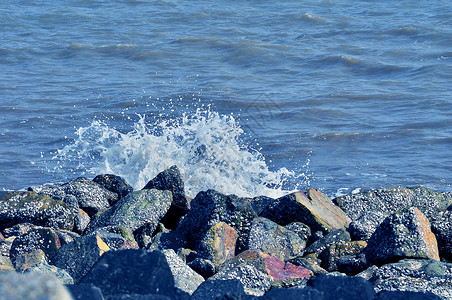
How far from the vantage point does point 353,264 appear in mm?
4551

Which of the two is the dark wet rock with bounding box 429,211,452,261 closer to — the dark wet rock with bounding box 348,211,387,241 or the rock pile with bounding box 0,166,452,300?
the rock pile with bounding box 0,166,452,300

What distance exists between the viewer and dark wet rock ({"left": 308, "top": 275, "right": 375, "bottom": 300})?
2.84 m

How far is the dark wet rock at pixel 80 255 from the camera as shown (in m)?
3.96

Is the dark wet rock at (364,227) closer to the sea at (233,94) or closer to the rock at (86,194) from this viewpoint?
the sea at (233,94)

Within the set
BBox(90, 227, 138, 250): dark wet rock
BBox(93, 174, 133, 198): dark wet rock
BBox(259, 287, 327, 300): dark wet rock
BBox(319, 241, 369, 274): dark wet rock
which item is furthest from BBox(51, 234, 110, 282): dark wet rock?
BBox(93, 174, 133, 198): dark wet rock

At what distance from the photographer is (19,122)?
10.5 meters

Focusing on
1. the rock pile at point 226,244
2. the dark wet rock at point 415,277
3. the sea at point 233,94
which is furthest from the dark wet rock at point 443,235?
the sea at point 233,94

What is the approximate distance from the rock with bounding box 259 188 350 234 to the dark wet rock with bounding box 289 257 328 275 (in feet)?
2.66

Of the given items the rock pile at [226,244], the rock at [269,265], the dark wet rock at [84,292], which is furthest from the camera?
the rock at [269,265]

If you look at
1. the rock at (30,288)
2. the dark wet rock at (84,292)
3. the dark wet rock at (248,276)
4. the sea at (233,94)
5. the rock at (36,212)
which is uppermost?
the rock at (30,288)

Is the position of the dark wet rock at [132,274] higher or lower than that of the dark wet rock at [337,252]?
higher

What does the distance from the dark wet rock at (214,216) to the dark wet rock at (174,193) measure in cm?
71

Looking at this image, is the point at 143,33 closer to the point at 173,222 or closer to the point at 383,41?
the point at 383,41

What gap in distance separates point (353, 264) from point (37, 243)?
7.62ft
